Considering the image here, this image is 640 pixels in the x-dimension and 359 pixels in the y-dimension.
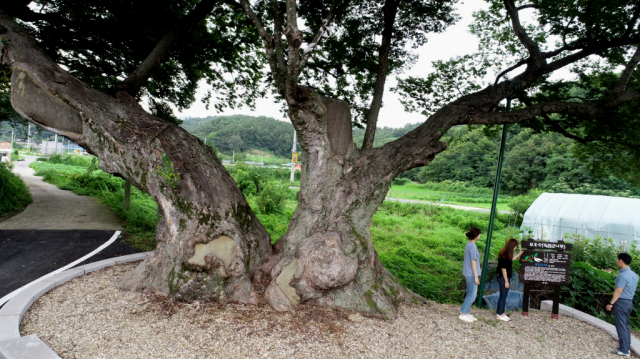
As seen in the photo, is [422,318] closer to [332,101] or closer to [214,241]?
[214,241]

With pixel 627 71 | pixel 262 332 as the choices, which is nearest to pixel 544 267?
pixel 627 71

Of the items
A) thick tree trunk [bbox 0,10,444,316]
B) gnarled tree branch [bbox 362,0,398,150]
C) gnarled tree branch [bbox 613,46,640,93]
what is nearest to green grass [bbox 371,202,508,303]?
thick tree trunk [bbox 0,10,444,316]

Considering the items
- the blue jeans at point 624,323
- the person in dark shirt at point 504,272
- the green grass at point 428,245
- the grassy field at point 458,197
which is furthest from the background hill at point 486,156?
the blue jeans at point 624,323

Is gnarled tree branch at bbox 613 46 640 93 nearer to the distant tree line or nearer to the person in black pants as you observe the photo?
the person in black pants

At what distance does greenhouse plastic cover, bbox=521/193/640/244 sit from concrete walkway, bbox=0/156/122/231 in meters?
14.5

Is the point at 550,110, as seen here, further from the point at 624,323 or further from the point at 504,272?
the point at 624,323

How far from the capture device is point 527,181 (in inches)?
1527

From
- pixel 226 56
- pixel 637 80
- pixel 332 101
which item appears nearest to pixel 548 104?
pixel 637 80

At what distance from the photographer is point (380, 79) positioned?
19.8 ft

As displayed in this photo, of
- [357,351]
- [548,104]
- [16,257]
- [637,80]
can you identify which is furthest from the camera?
[16,257]

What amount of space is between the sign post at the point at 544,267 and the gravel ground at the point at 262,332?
1.93 feet

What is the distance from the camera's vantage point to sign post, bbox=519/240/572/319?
17.8 feet

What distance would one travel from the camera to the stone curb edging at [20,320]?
3.22 meters

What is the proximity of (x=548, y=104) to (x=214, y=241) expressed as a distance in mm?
5324
